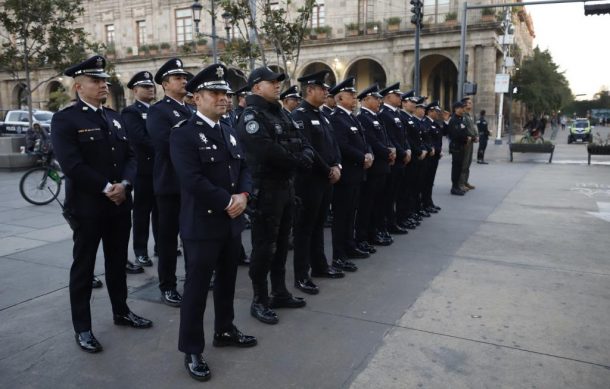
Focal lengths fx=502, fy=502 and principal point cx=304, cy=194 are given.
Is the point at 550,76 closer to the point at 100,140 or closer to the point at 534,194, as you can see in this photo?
the point at 534,194

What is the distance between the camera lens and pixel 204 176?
341cm

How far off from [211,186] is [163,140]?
179cm

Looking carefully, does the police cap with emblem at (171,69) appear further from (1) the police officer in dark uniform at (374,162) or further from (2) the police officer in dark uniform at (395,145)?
(2) the police officer in dark uniform at (395,145)

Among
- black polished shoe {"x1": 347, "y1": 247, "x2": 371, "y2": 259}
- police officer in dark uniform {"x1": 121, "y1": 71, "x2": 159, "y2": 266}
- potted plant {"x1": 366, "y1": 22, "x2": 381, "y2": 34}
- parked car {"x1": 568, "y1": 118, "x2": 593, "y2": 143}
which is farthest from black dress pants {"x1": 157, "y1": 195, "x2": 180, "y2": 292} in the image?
parked car {"x1": 568, "y1": 118, "x2": 593, "y2": 143}

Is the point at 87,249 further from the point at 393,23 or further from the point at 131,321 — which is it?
the point at 393,23

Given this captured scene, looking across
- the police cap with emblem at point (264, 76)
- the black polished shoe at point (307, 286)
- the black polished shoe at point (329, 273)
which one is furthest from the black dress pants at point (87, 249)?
the black polished shoe at point (329, 273)

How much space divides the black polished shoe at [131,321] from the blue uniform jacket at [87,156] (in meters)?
0.93

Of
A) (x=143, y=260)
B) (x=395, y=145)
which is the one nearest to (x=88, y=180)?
(x=143, y=260)

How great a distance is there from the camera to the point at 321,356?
368cm

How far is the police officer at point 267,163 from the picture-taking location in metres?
4.20

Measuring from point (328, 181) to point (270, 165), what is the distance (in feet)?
3.32

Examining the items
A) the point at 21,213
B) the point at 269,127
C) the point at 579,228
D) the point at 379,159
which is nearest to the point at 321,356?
the point at 269,127

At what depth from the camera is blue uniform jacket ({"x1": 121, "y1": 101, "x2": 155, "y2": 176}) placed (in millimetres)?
5625

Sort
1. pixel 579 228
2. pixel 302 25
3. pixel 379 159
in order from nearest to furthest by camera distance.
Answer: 1. pixel 379 159
2. pixel 579 228
3. pixel 302 25
